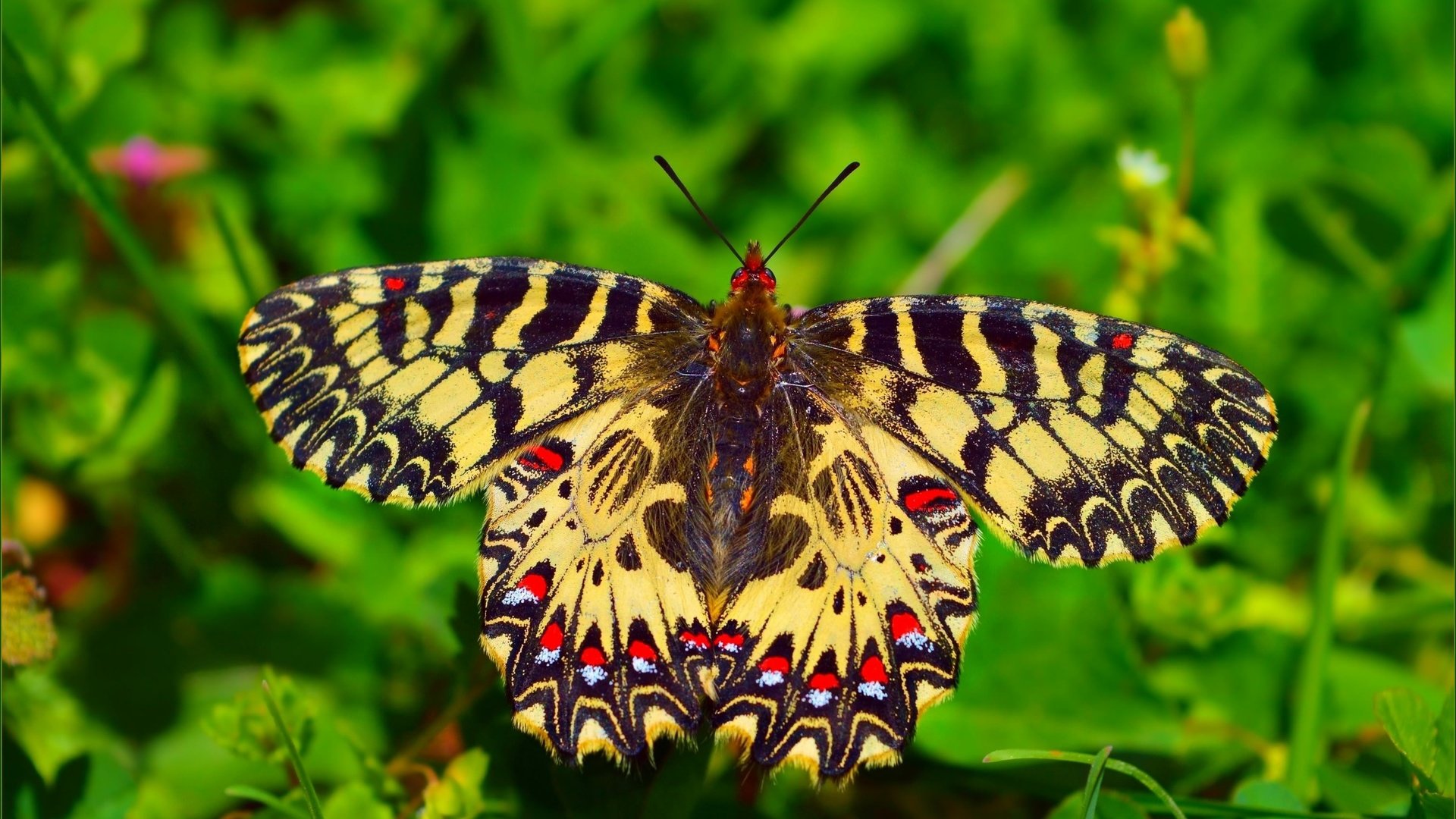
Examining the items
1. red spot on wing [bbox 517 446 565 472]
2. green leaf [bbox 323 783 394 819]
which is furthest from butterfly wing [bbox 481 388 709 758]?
green leaf [bbox 323 783 394 819]

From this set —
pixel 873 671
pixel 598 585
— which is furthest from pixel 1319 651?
pixel 598 585

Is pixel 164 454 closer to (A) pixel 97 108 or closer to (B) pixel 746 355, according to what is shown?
(A) pixel 97 108

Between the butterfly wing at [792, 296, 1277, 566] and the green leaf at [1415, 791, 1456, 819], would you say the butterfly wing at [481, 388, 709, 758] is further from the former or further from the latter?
the green leaf at [1415, 791, 1456, 819]

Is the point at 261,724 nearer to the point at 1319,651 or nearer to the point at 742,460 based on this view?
the point at 742,460

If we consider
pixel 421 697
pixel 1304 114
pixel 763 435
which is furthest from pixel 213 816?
pixel 1304 114

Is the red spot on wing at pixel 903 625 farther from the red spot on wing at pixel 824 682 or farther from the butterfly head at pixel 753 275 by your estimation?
the butterfly head at pixel 753 275

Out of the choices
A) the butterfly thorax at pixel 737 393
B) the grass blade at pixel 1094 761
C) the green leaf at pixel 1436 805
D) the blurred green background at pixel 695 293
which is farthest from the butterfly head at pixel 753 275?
the green leaf at pixel 1436 805
